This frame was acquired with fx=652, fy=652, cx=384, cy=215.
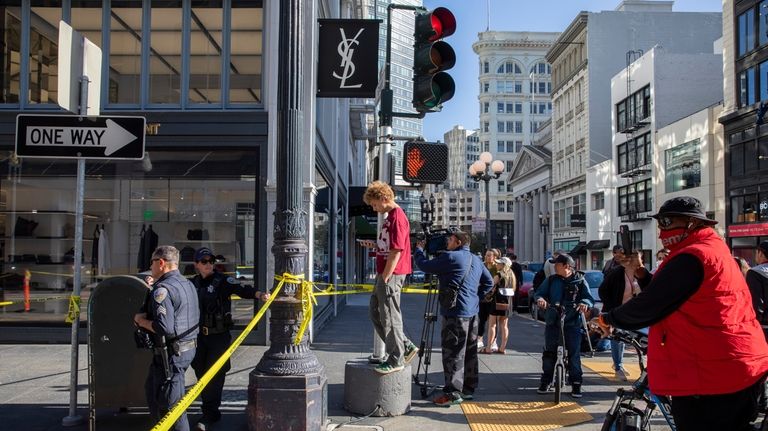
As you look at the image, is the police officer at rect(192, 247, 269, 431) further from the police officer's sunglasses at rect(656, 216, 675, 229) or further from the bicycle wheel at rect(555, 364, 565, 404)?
the police officer's sunglasses at rect(656, 216, 675, 229)

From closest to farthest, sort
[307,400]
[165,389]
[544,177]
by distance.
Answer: [165,389], [307,400], [544,177]

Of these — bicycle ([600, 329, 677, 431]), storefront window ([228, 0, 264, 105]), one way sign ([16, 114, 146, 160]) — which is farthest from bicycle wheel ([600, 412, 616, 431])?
storefront window ([228, 0, 264, 105])

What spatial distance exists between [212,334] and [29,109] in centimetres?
737

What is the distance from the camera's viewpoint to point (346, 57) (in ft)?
29.7

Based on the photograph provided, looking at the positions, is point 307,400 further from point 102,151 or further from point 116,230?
point 116,230

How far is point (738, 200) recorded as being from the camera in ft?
108

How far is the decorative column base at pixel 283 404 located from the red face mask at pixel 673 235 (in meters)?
3.27

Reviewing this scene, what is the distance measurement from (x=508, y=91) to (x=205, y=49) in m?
108

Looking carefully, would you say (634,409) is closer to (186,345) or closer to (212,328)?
(186,345)

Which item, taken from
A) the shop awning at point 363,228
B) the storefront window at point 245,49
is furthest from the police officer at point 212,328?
the shop awning at point 363,228

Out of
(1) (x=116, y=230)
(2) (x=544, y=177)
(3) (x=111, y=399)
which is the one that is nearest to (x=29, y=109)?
(1) (x=116, y=230)

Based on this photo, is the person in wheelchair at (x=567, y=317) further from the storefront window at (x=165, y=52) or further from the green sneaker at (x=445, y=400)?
the storefront window at (x=165, y=52)

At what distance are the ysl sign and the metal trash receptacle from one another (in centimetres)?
411

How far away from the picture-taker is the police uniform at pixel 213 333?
6.14m
